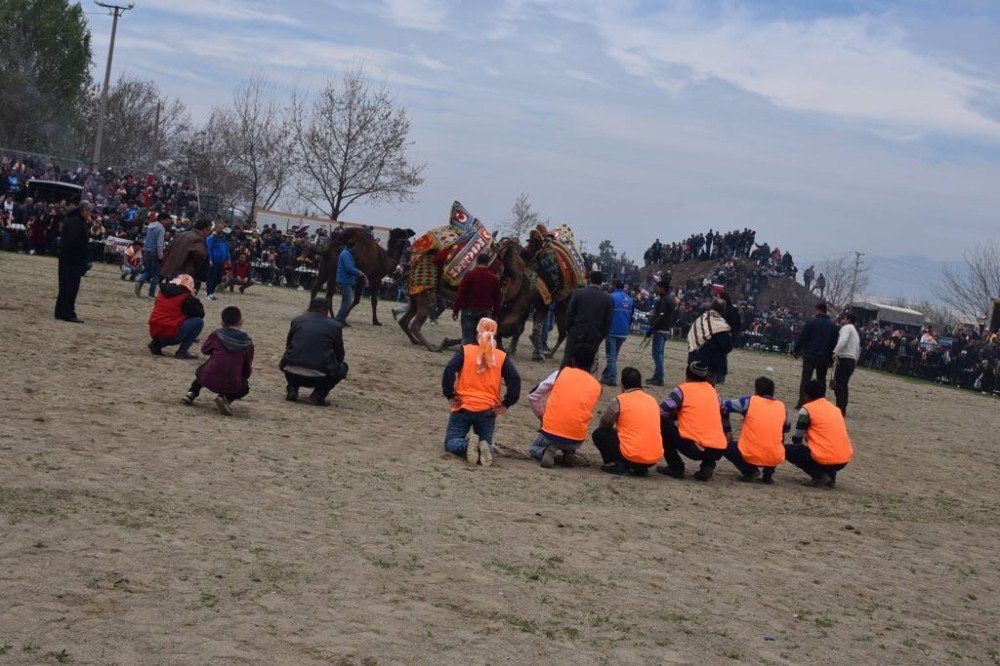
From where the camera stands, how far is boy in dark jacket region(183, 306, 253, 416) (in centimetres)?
1137

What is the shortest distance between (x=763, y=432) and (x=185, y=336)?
271 inches

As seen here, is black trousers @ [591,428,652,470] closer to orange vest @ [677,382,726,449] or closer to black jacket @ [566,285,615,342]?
orange vest @ [677,382,726,449]

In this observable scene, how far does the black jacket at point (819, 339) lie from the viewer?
18.5 meters

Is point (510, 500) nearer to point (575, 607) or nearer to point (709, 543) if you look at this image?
point (709, 543)

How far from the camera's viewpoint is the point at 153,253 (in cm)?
2202

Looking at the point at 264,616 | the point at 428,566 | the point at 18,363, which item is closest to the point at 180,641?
the point at 264,616

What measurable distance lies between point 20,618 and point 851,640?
439 centimetres

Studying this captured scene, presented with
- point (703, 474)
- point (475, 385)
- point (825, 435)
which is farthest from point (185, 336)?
point (825, 435)

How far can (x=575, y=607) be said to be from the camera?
22.4 feet

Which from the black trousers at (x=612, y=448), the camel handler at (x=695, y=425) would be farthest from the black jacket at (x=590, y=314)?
the black trousers at (x=612, y=448)

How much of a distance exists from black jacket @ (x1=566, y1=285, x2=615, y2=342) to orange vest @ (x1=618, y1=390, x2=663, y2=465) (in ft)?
16.5

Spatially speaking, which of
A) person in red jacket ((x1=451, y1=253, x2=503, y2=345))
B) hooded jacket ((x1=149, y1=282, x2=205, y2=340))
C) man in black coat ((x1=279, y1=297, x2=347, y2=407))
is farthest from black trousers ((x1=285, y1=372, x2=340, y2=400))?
person in red jacket ((x1=451, y1=253, x2=503, y2=345))

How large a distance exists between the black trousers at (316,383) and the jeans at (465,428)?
80.1 inches

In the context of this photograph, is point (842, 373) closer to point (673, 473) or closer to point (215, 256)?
point (673, 473)
